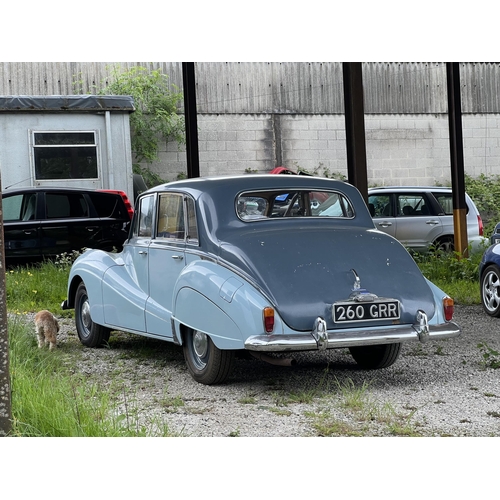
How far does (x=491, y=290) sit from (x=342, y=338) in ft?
14.5

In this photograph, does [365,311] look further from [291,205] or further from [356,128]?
[356,128]

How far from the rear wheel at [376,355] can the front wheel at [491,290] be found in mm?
2988

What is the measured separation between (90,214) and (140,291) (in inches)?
284

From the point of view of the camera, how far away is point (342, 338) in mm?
5523

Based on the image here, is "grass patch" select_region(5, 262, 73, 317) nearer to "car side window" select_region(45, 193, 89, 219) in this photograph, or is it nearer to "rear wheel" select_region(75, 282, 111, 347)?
"car side window" select_region(45, 193, 89, 219)

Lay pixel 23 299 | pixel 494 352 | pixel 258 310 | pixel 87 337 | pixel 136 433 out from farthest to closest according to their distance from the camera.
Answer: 1. pixel 23 299
2. pixel 87 337
3. pixel 494 352
4. pixel 258 310
5. pixel 136 433

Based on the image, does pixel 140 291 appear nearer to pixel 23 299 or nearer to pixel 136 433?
pixel 136 433

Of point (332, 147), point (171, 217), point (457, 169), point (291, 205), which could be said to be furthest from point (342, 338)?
point (332, 147)

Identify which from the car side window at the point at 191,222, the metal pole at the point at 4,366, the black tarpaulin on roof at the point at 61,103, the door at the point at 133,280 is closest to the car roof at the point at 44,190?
the black tarpaulin on roof at the point at 61,103

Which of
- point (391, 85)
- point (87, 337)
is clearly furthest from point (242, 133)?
Result: point (87, 337)

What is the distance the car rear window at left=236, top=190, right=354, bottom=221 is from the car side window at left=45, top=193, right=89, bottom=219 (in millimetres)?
7821

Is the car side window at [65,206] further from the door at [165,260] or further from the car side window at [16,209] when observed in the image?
the door at [165,260]

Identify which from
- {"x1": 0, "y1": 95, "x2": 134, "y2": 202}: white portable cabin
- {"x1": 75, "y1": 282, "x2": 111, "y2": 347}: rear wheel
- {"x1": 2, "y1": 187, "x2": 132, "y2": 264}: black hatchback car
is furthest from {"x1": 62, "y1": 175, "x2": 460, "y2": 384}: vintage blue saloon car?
{"x1": 0, "y1": 95, "x2": 134, "y2": 202}: white portable cabin

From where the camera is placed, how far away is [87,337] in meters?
8.09
